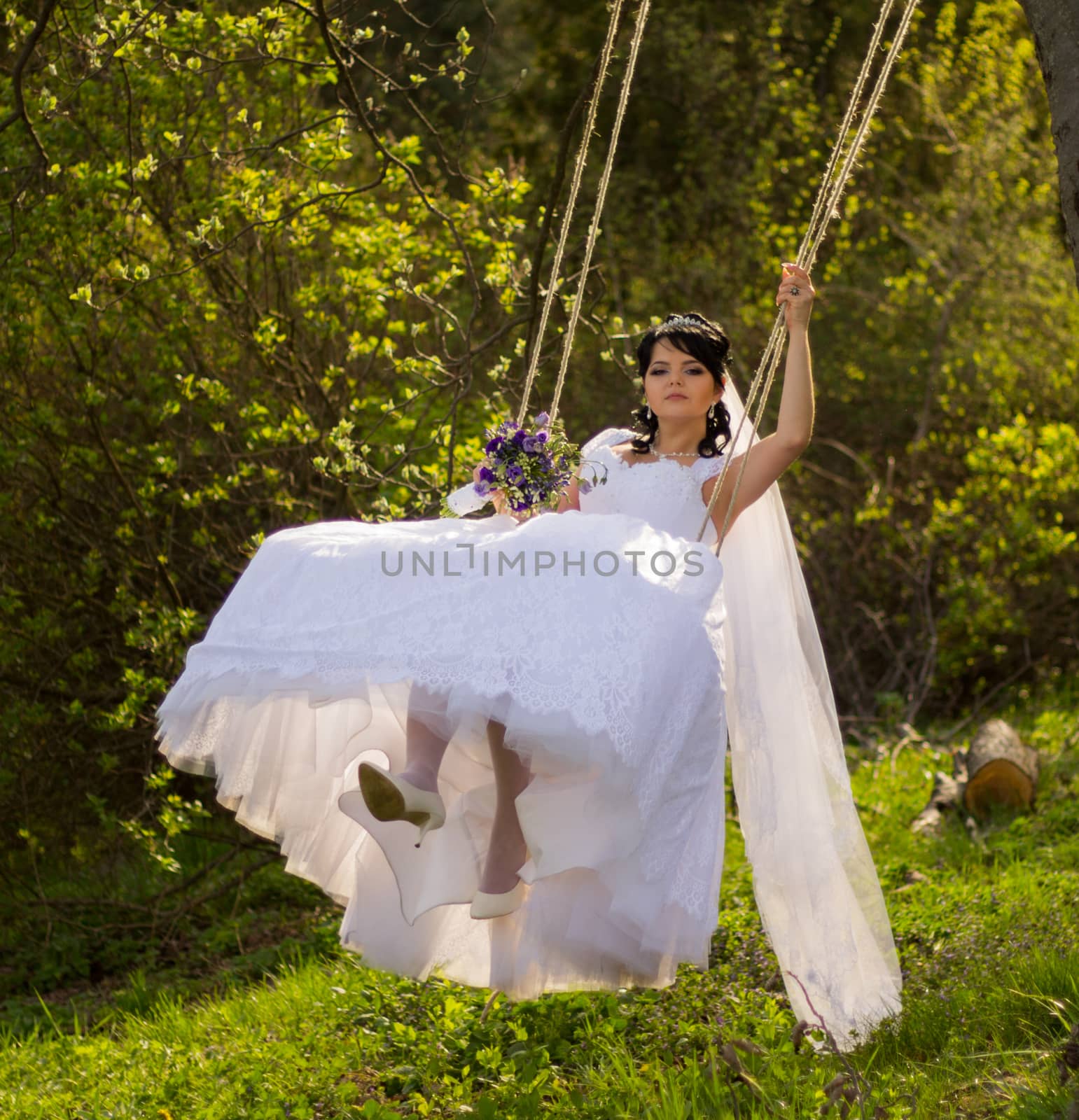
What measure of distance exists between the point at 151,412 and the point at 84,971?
222 centimetres

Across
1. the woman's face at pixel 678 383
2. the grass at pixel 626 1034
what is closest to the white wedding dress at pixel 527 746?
the grass at pixel 626 1034

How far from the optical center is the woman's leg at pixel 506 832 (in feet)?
8.29

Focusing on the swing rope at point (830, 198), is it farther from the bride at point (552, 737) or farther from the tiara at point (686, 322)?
the tiara at point (686, 322)

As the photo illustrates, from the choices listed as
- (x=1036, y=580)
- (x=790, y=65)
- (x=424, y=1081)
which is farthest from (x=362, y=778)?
(x=790, y=65)

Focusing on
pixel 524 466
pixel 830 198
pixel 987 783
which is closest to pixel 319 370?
pixel 524 466

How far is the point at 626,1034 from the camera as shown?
129 inches

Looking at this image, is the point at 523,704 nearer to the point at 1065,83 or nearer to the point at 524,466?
the point at 524,466

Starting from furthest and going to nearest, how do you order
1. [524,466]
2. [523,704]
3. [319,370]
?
[319,370], [524,466], [523,704]

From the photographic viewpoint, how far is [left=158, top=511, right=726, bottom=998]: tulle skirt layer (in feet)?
7.42

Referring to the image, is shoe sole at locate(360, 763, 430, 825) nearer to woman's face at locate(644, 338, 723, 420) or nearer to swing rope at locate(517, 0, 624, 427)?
swing rope at locate(517, 0, 624, 427)

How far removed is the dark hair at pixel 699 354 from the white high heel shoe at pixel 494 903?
1.37 metres

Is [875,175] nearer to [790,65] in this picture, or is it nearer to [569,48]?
[790,65]

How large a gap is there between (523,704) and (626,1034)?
1.51 metres

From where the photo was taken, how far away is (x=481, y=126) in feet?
34.4
